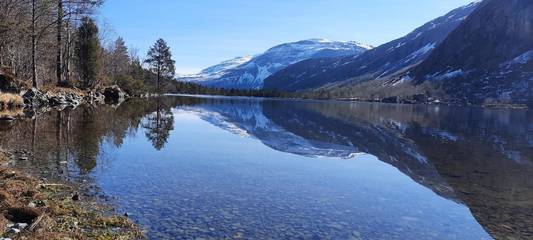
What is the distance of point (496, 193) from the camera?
19406 millimetres

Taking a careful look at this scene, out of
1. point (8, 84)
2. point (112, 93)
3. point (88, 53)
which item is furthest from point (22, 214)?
point (112, 93)

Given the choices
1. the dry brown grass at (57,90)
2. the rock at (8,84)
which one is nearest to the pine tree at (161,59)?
the dry brown grass at (57,90)

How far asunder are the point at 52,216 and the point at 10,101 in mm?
39028

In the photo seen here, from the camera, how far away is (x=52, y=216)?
470 inches

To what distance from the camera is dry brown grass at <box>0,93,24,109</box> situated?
4442 centimetres

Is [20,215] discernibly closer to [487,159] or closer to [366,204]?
[366,204]

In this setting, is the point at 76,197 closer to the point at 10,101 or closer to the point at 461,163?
the point at 461,163

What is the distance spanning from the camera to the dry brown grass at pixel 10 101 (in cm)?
4442

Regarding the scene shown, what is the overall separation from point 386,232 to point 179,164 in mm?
11122

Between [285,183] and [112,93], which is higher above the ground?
[112,93]

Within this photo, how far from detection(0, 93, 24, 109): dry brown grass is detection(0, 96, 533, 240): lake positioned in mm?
12062

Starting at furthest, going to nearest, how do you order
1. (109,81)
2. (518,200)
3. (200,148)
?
(109,81) → (200,148) → (518,200)

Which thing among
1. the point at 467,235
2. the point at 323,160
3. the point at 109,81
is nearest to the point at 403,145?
the point at 323,160

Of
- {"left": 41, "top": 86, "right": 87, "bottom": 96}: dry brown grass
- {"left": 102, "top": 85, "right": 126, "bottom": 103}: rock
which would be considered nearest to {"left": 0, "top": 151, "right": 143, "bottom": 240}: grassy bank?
{"left": 41, "top": 86, "right": 87, "bottom": 96}: dry brown grass
